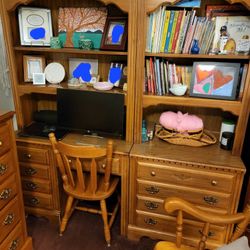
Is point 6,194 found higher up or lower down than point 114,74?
lower down

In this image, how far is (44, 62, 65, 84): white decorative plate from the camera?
1.97 meters

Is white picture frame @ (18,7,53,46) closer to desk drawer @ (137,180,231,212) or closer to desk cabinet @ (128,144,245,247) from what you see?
desk cabinet @ (128,144,245,247)

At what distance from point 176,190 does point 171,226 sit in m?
0.31

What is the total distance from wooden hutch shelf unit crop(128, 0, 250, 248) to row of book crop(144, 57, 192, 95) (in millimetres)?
75

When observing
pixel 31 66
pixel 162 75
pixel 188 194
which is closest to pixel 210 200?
pixel 188 194

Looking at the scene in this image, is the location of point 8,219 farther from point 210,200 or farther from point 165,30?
point 165,30

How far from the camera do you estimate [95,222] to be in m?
2.05

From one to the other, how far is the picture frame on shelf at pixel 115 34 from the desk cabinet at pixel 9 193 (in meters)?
0.82

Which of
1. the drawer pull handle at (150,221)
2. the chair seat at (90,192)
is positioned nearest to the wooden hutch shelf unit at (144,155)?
the drawer pull handle at (150,221)

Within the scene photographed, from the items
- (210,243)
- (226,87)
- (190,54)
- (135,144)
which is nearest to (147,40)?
(190,54)

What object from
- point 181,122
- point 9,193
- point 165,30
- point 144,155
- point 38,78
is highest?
point 165,30

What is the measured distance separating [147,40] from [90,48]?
1.44 feet

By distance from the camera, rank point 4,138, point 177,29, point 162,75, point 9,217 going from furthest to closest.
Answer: point 162,75 < point 177,29 < point 9,217 < point 4,138

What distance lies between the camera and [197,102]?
161 centimetres
